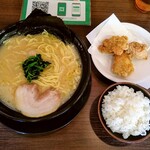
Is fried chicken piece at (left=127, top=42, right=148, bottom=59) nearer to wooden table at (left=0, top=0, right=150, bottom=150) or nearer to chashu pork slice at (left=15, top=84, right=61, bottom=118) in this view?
wooden table at (left=0, top=0, right=150, bottom=150)

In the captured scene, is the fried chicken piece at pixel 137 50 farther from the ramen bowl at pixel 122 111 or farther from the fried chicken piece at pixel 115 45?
the ramen bowl at pixel 122 111

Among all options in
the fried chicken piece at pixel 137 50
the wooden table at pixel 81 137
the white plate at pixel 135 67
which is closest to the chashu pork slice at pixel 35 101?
the wooden table at pixel 81 137

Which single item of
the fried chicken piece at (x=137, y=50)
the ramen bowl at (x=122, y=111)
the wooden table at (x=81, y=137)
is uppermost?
the fried chicken piece at (x=137, y=50)

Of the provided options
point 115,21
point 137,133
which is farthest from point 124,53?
point 137,133

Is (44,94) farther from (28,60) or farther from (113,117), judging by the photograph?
(113,117)

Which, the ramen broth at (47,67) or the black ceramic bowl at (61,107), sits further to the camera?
the ramen broth at (47,67)

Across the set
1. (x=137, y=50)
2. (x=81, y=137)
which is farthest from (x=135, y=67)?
(x=81, y=137)

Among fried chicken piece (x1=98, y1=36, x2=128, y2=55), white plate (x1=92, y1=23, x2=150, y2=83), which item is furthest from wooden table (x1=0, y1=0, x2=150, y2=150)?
fried chicken piece (x1=98, y1=36, x2=128, y2=55)
